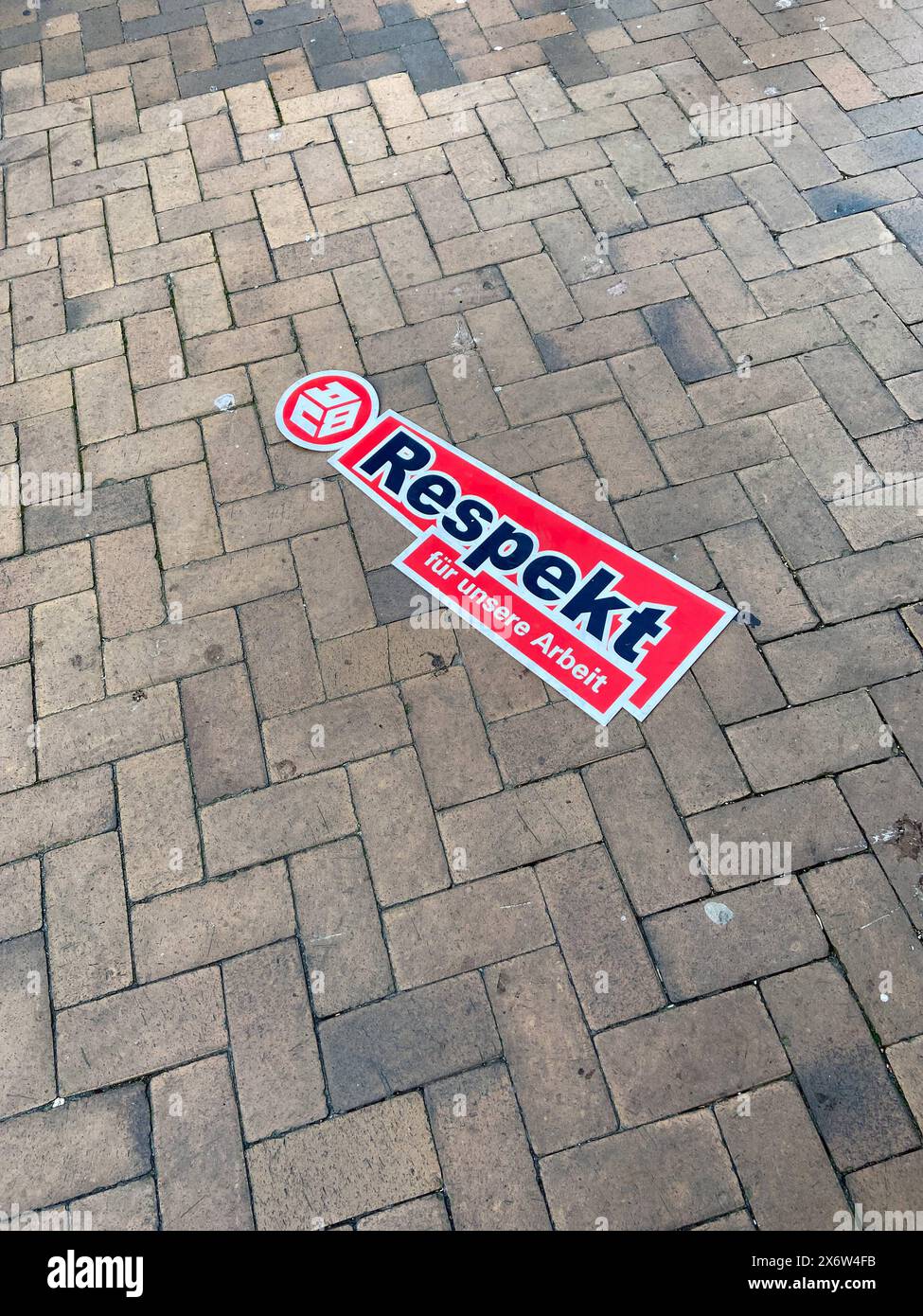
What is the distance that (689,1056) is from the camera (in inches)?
92.0

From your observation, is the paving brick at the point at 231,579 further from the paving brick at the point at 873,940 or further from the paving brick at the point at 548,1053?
the paving brick at the point at 873,940

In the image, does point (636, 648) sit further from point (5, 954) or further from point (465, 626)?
point (5, 954)

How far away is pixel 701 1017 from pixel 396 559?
1.73 metres

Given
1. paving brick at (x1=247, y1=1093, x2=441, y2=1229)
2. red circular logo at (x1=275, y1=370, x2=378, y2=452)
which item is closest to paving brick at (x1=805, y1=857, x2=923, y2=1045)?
paving brick at (x1=247, y1=1093, x2=441, y2=1229)

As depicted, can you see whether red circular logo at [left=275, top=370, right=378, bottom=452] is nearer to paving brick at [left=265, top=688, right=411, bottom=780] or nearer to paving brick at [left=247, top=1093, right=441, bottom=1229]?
paving brick at [left=265, top=688, right=411, bottom=780]

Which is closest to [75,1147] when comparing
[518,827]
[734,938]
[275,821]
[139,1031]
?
[139,1031]

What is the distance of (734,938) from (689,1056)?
0.33 m

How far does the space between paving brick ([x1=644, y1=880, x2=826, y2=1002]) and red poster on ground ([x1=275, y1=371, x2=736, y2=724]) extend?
0.62m

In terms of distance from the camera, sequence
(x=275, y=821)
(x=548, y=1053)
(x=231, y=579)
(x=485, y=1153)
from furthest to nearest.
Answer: (x=231, y=579) → (x=275, y=821) → (x=548, y=1053) → (x=485, y=1153)

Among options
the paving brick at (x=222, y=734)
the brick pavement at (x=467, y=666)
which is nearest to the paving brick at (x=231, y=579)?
the brick pavement at (x=467, y=666)

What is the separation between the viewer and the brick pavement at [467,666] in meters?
2.31

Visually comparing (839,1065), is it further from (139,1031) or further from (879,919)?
(139,1031)

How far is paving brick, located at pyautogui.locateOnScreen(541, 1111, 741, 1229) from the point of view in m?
2.18

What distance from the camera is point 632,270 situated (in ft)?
12.5
